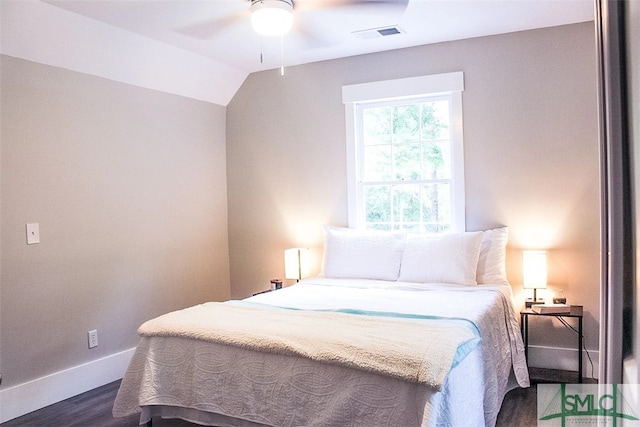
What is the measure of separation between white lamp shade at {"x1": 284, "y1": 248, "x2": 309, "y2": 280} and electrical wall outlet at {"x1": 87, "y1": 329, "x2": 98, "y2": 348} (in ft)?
5.07

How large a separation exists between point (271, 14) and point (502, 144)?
6.55 ft

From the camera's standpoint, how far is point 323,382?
7.02 feet

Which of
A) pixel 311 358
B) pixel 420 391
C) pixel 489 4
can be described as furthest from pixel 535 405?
pixel 489 4

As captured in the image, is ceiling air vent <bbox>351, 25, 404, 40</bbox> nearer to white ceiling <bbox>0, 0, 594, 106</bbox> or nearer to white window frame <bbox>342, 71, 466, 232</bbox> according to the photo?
white ceiling <bbox>0, 0, 594, 106</bbox>

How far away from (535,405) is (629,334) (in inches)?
82.8

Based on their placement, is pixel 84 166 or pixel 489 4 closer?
pixel 489 4

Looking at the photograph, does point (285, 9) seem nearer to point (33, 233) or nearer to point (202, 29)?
point (202, 29)

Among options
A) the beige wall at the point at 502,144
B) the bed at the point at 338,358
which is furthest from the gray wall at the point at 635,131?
the beige wall at the point at 502,144

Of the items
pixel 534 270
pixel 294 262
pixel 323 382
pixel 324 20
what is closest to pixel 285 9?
pixel 324 20

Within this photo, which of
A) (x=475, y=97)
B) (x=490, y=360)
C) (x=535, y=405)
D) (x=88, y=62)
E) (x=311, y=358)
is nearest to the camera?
(x=311, y=358)

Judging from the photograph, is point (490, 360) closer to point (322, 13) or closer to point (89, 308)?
point (322, 13)

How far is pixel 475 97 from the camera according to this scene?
12.6 feet

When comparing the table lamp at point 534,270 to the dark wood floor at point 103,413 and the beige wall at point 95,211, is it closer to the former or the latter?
the dark wood floor at point 103,413

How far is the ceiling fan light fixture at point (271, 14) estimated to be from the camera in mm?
2701
